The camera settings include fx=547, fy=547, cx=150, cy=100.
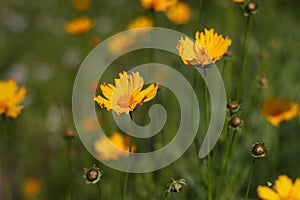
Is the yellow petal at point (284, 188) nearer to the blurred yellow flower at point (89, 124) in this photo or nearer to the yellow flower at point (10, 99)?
the yellow flower at point (10, 99)

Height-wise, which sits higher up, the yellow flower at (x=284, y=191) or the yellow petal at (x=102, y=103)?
the yellow petal at (x=102, y=103)

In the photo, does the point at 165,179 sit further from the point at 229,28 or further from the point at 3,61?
the point at 3,61

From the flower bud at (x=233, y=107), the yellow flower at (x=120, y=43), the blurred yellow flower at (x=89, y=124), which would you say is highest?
the yellow flower at (x=120, y=43)

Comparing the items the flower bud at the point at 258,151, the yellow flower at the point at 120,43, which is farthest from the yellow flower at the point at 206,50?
the yellow flower at the point at 120,43

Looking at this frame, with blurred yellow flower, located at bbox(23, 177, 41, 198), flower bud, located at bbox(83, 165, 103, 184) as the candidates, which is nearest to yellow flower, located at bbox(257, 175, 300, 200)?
flower bud, located at bbox(83, 165, 103, 184)

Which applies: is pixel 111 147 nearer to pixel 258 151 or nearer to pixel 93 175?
pixel 93 175

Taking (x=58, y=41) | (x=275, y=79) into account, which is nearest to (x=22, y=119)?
(x=58, y=41)

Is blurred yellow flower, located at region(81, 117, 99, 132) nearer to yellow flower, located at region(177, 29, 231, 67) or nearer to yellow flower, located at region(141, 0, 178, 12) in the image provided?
yellow flower, located at region(141, 0, 178, 12)

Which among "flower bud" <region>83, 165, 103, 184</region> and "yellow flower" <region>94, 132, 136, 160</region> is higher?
"yellow flower" <region>94, 132, 136, 160</region>
